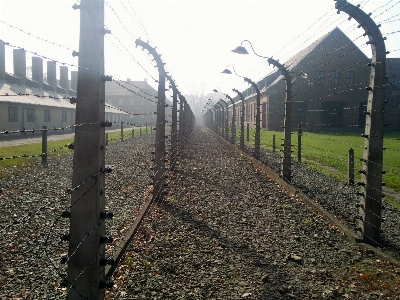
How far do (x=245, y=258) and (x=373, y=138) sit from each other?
2.43m

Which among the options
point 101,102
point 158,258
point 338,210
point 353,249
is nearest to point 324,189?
point 338,210

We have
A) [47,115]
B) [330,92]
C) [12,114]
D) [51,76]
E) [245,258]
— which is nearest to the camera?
[245,258]

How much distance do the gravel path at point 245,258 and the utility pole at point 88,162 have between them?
0.79 meters

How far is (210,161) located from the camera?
15.4 metres

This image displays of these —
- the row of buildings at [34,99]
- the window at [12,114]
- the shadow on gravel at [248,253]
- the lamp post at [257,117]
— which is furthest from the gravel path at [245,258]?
the window at [12,114]

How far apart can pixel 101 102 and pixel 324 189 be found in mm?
7739

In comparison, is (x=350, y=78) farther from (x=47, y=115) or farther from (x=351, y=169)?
(x=351, y=169)

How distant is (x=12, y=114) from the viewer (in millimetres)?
30234

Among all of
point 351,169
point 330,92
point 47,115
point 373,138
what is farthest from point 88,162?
point 330,92

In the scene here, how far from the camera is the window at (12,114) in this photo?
29.7 metres

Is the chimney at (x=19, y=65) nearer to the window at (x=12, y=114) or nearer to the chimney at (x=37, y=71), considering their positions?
the chimney at (x=37, y=71)

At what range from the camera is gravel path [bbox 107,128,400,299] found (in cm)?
394

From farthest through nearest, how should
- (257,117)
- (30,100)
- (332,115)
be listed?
(332,115)
(30,100)
(257,117)

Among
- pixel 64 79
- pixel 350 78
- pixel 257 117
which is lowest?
pixel 257 117
